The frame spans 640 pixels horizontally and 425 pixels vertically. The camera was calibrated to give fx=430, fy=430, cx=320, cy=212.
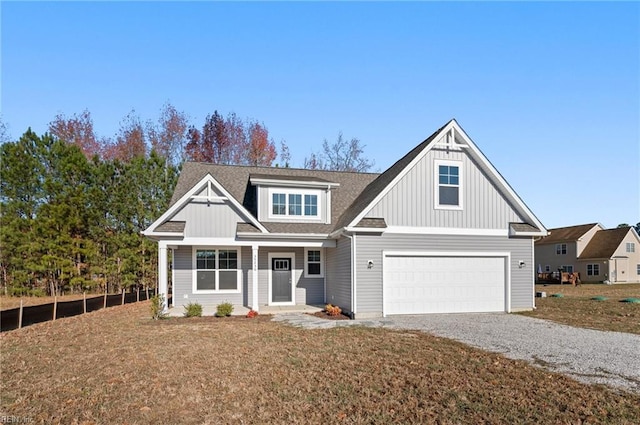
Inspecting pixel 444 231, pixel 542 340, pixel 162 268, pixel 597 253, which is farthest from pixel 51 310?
pixel 597 253

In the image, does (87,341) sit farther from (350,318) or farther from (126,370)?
(350,318)

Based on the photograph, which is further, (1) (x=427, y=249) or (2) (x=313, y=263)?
(2) (x=313, y=263)

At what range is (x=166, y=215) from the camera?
15.1m

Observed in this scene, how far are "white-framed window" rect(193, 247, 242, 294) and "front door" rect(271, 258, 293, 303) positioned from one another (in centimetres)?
134

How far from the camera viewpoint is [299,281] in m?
17.3

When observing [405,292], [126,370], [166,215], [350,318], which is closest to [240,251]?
[166,215]

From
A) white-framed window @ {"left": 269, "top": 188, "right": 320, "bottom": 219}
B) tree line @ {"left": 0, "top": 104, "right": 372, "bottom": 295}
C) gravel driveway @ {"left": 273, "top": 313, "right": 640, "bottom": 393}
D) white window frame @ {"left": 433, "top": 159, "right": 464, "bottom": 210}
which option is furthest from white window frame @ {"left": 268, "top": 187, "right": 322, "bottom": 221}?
tree line @ {"left": 0, "top": 104, "right": 372, "bottom": 295}

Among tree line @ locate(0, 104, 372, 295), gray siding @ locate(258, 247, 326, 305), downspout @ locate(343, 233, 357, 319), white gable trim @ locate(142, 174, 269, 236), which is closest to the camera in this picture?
downspout @ locate(343, 233, 357, 319)

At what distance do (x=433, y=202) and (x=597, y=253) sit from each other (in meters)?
33.3

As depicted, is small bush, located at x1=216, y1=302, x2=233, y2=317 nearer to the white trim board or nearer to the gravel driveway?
the gravel driveway

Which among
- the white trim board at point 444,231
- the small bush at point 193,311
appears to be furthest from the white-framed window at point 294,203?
the small bush at point 193,311

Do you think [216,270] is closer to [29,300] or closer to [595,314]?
[29,300]

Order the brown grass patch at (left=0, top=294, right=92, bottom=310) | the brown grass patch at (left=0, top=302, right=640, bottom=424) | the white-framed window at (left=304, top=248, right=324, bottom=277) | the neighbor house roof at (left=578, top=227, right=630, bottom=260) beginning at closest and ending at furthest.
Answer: the brown grass patch at (left=0, top=302, right=640, bottom=424) → the white-framed window at (left=304, top=248, right=324, bottom=277) → the brown grass patch at (left=0, top=294, right=92, bottom=310) → the neighbor house roof at (left=578, top=227, right=630, bottom=260)

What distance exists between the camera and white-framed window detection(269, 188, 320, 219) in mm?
16594
